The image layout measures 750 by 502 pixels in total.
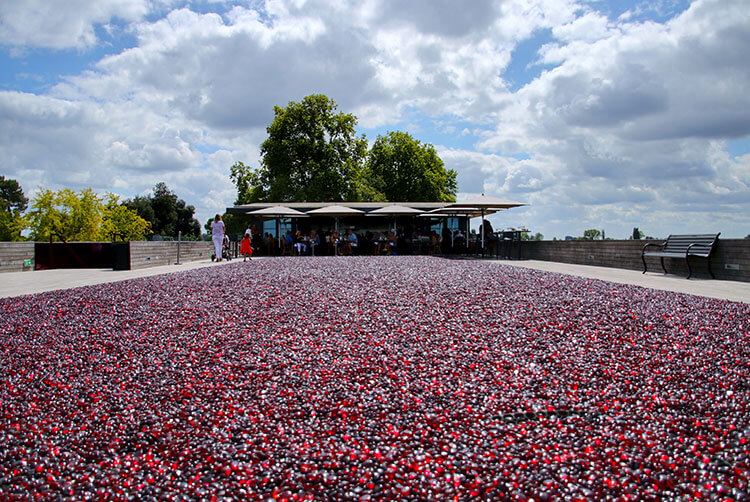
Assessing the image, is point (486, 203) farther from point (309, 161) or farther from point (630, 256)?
point (309, 161)

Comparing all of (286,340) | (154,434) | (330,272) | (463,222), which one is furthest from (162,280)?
(463,222)

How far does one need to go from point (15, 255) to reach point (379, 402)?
13.9m

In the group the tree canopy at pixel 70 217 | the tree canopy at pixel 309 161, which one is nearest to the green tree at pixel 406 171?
the tree canopy at pixel 309 161

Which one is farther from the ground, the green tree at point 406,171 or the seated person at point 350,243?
the green tree at point 406,171

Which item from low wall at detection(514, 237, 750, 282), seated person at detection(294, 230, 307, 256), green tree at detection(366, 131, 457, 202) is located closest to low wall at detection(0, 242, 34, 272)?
seated person at detection(294, 230, 307, 256)

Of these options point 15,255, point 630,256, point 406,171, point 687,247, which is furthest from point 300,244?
point 406,171

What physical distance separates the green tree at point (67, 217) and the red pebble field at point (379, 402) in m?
32.9

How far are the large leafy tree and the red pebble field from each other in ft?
242

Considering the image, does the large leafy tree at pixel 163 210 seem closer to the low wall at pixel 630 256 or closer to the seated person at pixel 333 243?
the seated person at pixel 333 243

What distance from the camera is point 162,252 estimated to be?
52.2 ft

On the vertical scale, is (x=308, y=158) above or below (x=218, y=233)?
above

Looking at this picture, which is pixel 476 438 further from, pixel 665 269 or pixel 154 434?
pixel 665 269

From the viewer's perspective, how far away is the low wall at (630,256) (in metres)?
9.38

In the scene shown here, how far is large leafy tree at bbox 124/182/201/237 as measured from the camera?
2908 inches
